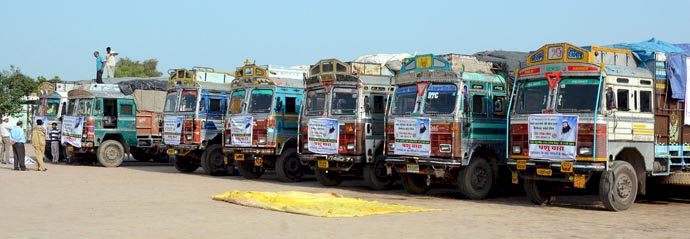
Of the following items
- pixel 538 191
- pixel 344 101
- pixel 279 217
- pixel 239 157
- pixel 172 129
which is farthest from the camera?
pixel 172 129

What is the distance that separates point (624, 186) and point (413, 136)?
4345 mm

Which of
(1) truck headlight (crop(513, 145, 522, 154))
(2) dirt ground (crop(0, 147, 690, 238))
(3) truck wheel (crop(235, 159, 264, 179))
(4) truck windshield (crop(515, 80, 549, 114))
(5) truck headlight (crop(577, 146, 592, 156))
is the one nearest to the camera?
(2) dirt ground (crop(0, 147, 690, 238))

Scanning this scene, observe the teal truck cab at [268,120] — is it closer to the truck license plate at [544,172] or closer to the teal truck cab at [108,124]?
the teal truck cab at [108,124]

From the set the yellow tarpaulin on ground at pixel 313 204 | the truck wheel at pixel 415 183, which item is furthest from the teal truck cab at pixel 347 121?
the yellow tarpaulin on ground at pixel 313 204

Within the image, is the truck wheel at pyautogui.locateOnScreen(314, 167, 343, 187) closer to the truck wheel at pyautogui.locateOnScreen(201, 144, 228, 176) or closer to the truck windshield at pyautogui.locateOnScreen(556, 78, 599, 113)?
the truck wheel at pyautogui.locateOnScreen(201, 144, 228, 176)

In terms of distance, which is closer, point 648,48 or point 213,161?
point 648,48

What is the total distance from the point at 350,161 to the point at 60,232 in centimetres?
886

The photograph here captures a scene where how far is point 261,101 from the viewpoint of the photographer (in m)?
21.7

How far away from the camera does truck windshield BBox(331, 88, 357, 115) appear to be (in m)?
19.0

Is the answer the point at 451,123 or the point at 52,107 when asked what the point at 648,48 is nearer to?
the point at 451,123

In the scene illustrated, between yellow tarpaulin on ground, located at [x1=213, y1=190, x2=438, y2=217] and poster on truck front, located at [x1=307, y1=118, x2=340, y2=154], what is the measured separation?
3.67 meters

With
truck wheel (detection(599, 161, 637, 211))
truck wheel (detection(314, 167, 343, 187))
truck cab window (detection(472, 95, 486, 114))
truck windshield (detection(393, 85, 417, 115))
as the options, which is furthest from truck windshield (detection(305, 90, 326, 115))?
truck wheel (detection(599, 161, 637, 211))

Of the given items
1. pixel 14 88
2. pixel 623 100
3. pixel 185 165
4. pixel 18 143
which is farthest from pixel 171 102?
pixel 14 88

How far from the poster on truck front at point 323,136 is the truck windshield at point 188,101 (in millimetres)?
5584
